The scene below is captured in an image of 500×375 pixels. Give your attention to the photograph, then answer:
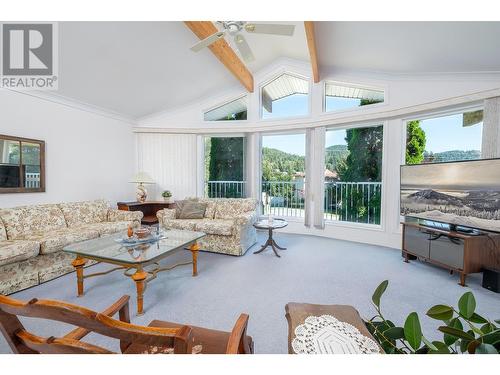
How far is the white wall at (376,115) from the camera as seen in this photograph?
127 inches

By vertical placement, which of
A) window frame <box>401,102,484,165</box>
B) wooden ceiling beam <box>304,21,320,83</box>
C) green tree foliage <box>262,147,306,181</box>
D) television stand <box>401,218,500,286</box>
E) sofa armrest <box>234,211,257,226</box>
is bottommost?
television stand <box>401,218,500,286</box>

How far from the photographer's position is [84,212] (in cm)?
368

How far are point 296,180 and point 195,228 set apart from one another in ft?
8.32

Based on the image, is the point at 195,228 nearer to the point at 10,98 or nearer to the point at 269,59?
the point at 10,98

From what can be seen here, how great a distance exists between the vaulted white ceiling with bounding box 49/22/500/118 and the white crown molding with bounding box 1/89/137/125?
0.30 feet

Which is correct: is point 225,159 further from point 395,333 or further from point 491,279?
point 395,333

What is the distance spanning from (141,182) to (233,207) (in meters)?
1.97

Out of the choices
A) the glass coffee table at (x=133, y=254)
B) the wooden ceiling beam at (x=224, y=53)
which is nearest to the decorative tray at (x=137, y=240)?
the glass coffee table at (x=133, y=254)

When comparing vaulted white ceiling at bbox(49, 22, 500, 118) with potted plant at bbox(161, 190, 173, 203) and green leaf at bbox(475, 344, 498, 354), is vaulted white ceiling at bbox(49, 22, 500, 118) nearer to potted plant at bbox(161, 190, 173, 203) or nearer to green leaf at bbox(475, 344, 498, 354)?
potted plant at bbox(161, 190, 173, 203)

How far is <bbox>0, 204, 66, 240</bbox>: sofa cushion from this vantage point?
2806 mm

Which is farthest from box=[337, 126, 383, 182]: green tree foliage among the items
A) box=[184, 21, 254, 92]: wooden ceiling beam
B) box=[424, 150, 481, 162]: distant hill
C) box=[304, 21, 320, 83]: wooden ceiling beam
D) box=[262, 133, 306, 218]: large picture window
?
box=[184, 21, 254, 92]: wooden ceiling beam

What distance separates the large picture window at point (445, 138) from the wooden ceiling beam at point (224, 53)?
308 cm

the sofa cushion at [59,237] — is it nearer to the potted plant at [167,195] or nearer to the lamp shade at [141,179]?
the lamp shade at [141,179]

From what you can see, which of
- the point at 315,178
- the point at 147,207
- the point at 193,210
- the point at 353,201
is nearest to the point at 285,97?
the point at 315,178
